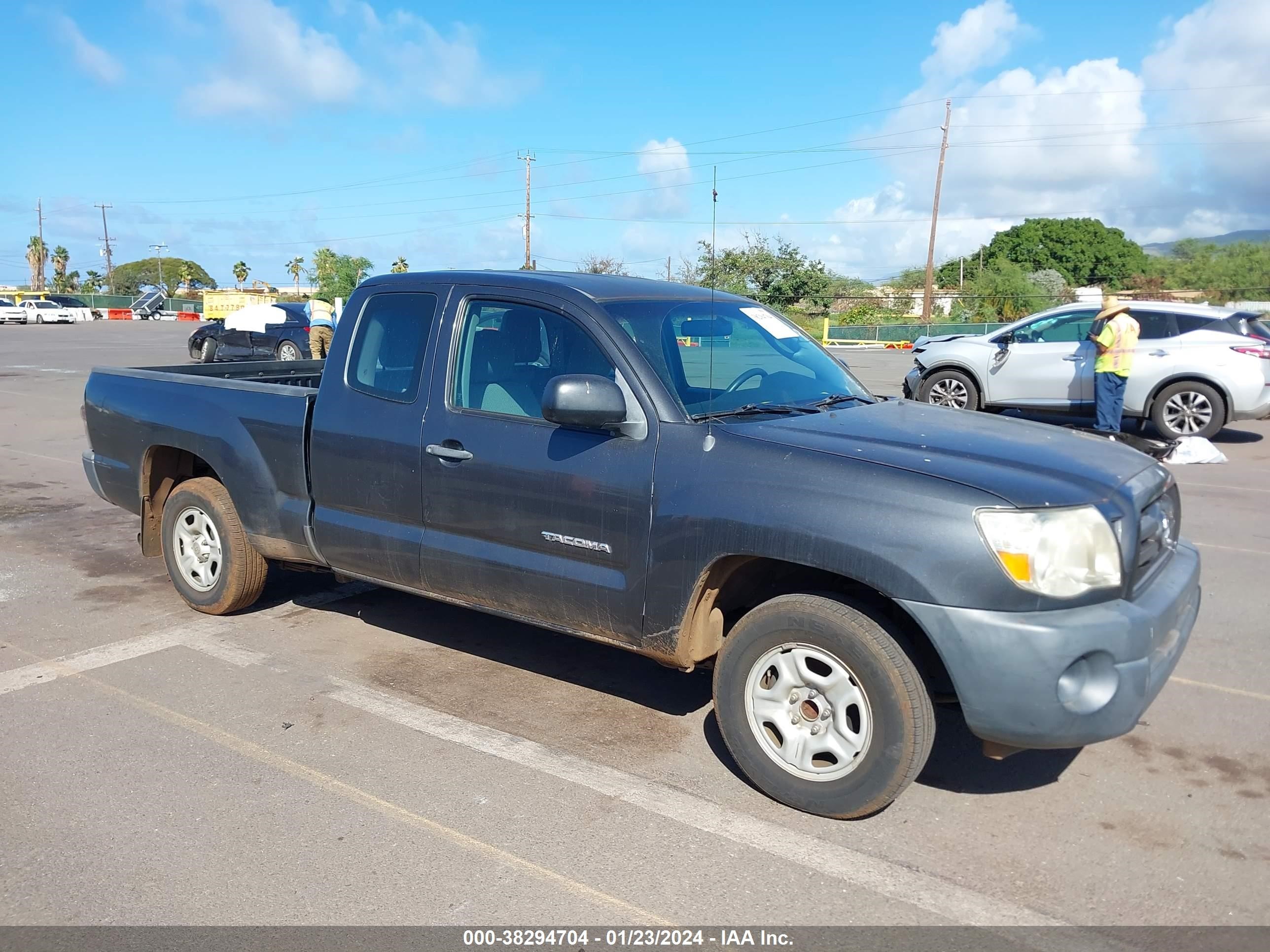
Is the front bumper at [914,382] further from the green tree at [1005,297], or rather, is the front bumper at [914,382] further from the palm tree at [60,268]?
the palm tree at [60,268]

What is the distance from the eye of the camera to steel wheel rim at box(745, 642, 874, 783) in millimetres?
3594

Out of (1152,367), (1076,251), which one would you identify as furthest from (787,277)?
(1076,251)

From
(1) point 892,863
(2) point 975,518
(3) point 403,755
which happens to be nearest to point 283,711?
(3) point 403,755

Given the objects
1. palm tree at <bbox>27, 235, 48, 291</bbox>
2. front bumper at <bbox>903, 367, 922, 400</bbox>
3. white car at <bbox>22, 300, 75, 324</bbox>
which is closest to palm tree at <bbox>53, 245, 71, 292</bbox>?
palm tree at <bbox>27, 235, 48, 291</bbox>

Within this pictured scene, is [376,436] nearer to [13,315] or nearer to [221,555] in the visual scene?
[221,555]

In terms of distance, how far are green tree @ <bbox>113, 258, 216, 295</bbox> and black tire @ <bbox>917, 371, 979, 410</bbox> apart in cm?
11916

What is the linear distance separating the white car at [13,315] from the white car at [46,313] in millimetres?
236

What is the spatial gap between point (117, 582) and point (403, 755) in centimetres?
343

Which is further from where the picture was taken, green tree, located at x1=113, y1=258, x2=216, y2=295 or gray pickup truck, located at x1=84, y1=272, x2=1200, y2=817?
green tree, located at x1=113, y1=258, x2=216, y2=295

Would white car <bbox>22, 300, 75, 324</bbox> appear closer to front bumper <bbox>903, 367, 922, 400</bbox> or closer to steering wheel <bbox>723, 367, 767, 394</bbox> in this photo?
front bumper <bbox>903, 367, 922, 400</bbox>

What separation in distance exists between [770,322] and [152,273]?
148 meters

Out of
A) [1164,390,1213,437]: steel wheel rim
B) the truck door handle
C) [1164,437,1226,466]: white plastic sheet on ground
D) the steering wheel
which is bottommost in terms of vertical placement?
[1164,437,1226,466]: white plastic sheet on ground

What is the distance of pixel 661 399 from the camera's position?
405cm

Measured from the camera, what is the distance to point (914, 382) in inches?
575
